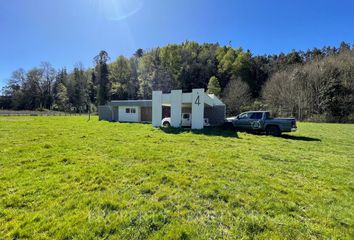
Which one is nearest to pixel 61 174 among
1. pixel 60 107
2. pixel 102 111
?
pixel 102 111

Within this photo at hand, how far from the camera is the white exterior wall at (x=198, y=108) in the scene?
1658cm

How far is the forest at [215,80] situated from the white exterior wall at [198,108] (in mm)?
25485

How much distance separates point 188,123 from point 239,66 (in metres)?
37.4

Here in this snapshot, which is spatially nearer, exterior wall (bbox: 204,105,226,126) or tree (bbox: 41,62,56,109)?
exterior wall (bbox: 204,105,226,126)

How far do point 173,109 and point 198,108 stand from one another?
219cm

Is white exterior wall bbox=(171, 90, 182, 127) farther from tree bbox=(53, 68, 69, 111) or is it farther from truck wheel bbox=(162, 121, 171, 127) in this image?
tree bbox=(53, 68, 69, 111)

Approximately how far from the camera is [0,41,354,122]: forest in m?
34.3

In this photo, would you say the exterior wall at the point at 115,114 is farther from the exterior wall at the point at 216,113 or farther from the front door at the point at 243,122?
the front door at the point at 243,122

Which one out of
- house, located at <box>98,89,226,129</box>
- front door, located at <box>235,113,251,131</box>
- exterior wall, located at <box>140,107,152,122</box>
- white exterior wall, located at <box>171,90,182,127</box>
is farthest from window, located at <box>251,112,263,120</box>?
exterior wall, located at <box>140,107,152,122</box>

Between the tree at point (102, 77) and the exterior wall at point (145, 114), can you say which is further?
the tree at point (102, 77)

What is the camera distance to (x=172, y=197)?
4.16 meters

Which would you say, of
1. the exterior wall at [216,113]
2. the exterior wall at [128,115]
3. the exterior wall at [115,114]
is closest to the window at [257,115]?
the exterior wall at [216,113]

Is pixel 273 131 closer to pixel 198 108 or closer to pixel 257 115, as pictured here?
pixel 257 115

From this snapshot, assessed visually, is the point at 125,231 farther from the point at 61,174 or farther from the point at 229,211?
the point at 61,174
